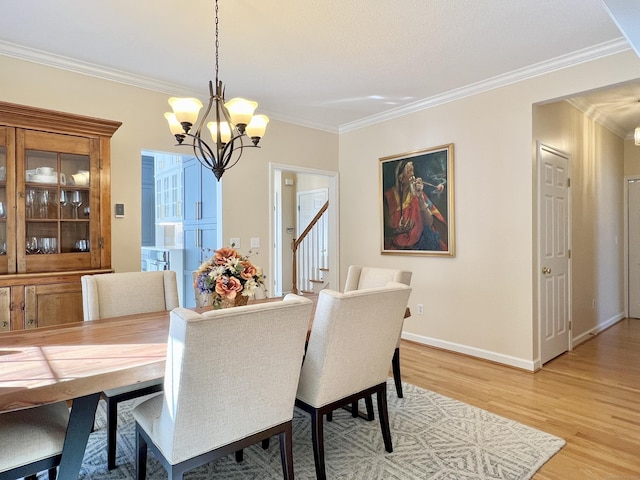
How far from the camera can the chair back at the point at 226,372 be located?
1.28 m

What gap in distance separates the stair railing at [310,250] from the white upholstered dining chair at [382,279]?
2890mm

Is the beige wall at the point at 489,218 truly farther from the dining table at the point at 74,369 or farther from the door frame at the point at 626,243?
the door frame at the point at 626,243

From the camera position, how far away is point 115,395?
6.28 feet

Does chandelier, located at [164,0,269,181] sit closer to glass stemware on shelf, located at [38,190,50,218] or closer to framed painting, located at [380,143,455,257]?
Answer: glass stemware on shelf, located at [38,190,50,218]

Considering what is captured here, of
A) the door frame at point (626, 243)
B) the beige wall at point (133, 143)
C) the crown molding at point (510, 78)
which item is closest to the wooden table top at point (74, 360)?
the beige wall at point (133, 143)

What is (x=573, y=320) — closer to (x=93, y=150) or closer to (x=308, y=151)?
(x=308, y=151)

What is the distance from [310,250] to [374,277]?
132 inches

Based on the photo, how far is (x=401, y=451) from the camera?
212cm

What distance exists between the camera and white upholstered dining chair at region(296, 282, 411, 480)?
1.73 metres

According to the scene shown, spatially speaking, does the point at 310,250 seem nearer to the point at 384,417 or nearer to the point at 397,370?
the point at 397,370

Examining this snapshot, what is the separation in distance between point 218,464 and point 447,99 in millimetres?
3675

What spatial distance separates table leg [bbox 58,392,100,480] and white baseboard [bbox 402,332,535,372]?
10.9 feet

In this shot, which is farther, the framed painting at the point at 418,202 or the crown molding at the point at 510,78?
the framed painting at the point at 418,202

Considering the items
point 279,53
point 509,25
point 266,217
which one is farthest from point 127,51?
point 509,25
